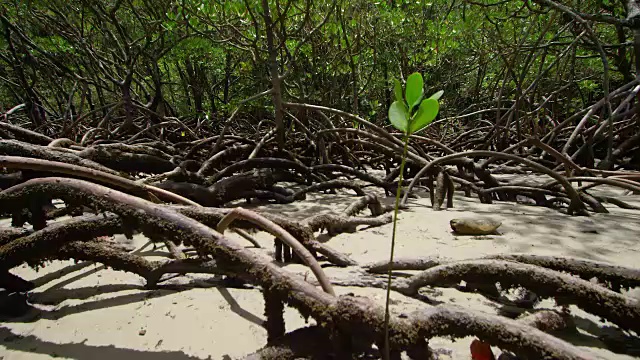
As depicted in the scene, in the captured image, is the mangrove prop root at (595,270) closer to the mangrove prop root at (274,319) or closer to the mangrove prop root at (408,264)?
the mangrove prop root at (408,264)

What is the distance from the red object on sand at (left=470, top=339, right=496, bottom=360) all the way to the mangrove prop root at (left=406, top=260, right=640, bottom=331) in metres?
0.24

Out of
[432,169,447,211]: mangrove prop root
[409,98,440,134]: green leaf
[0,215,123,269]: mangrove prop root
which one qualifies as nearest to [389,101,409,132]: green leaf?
[409,98,440,134]: green leaf

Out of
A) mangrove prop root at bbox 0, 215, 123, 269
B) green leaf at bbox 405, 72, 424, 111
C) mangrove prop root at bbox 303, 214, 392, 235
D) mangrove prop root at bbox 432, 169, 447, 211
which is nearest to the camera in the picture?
green leaf at bbox 405, 72, 424, 111

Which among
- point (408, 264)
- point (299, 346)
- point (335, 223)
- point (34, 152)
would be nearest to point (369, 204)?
point (335, 223)

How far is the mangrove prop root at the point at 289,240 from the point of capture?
83 centimetres

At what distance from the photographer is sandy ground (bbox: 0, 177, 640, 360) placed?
907 millimetres

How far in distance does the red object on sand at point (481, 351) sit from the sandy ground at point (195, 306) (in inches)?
2.5

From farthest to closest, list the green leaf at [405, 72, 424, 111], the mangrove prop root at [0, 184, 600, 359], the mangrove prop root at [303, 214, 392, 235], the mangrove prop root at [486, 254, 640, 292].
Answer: the mangrove prop root at [303, 214, 392, 235], the mangrove prop root at [486, 254, 640, 292], the mangrove prop root at [0, 184, 600, 359], the green leaf at [405, 72, 424, 111]

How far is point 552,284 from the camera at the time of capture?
2.83 ft

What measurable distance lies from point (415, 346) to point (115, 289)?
45.2 inches

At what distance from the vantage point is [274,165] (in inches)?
130

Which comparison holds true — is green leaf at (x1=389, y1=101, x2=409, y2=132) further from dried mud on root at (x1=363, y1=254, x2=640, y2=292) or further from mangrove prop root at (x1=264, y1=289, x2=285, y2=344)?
dried mud on root at (x1=363, y1=254, x2=640, y2=292)

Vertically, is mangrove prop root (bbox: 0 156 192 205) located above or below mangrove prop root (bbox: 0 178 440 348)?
above

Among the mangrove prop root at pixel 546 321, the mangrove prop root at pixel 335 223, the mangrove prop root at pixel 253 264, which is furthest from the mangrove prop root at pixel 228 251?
the mangrove prop root at pixel 335 223
